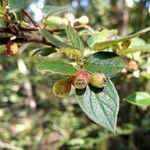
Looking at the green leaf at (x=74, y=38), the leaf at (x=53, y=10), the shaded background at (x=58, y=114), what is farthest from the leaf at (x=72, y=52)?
the shaded background at (x=58, y=114)

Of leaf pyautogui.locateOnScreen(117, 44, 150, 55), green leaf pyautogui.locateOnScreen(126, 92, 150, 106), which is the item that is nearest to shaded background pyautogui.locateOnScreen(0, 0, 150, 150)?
green leaf pyautogui.locateOnScreen(126, 92, 150, 106)

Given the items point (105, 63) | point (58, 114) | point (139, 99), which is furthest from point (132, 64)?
point (58, 114)

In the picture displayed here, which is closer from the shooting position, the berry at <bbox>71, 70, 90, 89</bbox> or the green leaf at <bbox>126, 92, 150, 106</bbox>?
the berry at <bbox>71, 70, 90, 89</bbox>

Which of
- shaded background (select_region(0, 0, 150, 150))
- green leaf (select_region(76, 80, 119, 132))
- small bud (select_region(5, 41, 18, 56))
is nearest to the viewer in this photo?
green leaf (select_region(76, 80, 119, 132))

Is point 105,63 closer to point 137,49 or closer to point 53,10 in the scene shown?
point 137,49

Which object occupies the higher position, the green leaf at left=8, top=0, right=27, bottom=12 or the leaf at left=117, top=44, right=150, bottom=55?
the green leaf at left=8, top=0, right=27, bottom=12

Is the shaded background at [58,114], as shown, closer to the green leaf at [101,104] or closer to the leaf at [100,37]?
the leaf at [100,37]

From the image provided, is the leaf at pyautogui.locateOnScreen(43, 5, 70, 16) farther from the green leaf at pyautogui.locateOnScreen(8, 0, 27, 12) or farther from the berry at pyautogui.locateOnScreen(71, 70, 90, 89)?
the berry at pyautogui.locateOnScreen(71, 70, 90, 89)
